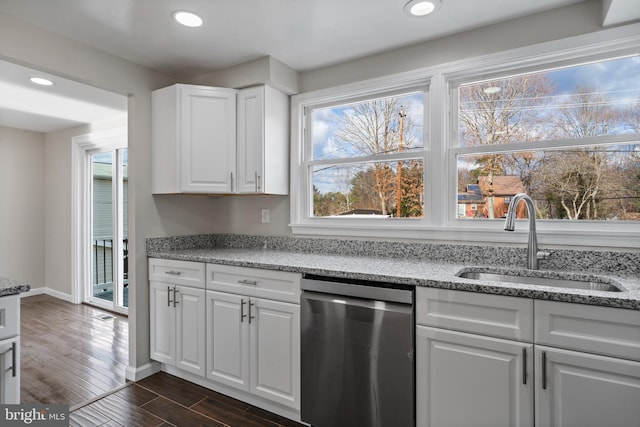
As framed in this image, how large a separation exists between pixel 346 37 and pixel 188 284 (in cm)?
196

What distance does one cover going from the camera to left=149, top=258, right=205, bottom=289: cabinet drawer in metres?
2.47

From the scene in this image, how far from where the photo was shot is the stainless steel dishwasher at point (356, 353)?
5.70 feet

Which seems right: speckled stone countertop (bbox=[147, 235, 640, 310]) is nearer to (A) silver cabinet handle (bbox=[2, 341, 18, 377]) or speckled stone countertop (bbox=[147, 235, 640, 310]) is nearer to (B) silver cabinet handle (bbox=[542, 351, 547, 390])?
(B) silver cabinet handle (bbox=[542, 351, 547, 390])

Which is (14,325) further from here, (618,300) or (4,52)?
(618,300)

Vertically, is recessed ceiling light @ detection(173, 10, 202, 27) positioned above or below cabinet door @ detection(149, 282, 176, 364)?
above

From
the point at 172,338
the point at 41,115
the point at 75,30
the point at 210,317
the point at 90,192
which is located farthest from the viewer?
the point at 90,192

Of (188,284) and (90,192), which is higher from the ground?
(90,192)

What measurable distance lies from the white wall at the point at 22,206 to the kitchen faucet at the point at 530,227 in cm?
580

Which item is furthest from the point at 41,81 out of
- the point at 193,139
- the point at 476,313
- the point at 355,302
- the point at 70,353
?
the point at 476,313

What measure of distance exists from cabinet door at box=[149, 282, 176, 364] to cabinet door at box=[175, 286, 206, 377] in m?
0.06

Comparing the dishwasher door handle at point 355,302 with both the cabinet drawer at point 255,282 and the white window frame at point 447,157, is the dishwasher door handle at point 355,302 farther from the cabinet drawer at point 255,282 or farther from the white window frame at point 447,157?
the white window frame at point 447,157

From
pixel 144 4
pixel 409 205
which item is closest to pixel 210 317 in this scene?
pixel 409 205

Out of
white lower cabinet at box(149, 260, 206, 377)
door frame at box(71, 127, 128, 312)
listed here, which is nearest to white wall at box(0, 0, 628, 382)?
white lower cabinet at box(149, 260, 206, 377)

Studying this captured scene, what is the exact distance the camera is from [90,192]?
4680mm
